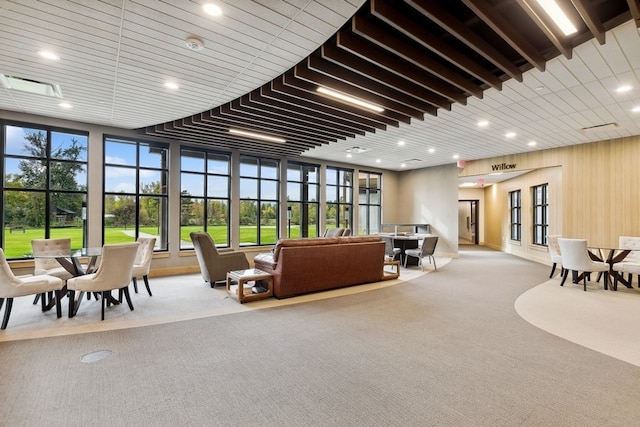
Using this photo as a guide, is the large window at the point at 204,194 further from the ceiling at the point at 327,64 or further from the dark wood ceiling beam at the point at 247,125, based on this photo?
the dark wood ceiling beam at the point at 247,125

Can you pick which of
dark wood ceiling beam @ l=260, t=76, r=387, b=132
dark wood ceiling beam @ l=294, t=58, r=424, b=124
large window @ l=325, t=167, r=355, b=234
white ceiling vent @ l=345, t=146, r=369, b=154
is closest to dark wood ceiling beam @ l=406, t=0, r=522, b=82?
dark wood ceiling beam @ l=294, t=58, r=424, b=124

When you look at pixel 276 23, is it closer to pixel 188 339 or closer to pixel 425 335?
pixel 188 339

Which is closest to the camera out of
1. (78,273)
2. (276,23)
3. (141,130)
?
(276,23)

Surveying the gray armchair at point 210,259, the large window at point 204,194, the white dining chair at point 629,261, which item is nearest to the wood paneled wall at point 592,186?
the white dining chair at point 629,261

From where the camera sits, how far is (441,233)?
1077 cm

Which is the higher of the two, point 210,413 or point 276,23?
point 276,23

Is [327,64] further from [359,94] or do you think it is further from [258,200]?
[258,200]

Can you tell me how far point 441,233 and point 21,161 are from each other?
439 inches

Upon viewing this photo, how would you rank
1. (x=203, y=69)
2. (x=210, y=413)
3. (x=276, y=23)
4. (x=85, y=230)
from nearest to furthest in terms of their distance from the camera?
(x=210, y=413)
(x=276, y=23)
(x=203, y=69)
(x=85, y=230)

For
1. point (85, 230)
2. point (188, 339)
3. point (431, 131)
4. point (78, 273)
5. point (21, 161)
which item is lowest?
point (188, 339)

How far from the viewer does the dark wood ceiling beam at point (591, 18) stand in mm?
2600

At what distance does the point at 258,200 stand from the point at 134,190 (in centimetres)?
305

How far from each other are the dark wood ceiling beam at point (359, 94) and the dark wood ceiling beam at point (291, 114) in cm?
89

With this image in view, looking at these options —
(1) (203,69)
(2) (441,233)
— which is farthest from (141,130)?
(2) (441,233)
